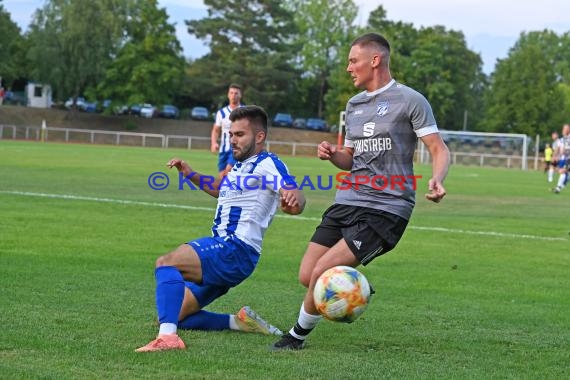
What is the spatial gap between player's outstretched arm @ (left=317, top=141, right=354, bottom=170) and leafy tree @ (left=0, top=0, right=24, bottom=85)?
7861cm

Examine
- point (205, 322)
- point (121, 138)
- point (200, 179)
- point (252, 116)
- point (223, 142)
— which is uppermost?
point (121, 138)

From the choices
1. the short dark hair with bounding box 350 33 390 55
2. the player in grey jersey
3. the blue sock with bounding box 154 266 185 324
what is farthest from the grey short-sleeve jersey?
the blue sock with bounding box 154 266 185 324

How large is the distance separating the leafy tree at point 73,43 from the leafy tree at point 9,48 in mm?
5281

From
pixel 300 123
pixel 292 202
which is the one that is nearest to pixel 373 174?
pixel 292 202

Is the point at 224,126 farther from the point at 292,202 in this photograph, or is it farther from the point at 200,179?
the point at 292,202

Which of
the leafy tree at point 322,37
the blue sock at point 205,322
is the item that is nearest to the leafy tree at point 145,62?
the leafy tree at point 322,37

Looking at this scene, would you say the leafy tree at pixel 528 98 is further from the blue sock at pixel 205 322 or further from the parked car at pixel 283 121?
the blue sock at pixel 205 322

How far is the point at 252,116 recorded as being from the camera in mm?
6637

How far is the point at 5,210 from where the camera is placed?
1472cm

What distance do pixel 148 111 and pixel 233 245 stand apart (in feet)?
250

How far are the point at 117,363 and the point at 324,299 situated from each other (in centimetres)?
135

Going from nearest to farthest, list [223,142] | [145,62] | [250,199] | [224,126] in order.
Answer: [250,199] < [224,126] < [223,142] < [145,62]

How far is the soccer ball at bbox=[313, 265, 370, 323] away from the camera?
5934 mm

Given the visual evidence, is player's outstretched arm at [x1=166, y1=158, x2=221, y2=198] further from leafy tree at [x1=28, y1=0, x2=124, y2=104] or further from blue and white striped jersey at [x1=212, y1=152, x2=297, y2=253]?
leafy tree at [x1=28, y1=0, x2=124, y2=104]
